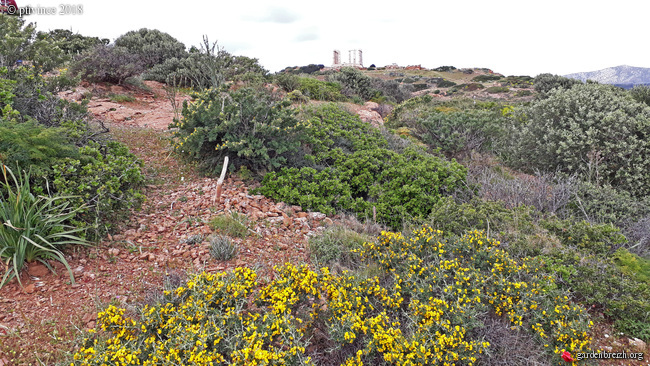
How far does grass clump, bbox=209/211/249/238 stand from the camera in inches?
142

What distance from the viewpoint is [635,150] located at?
5781 mm

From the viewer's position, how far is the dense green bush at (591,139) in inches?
225

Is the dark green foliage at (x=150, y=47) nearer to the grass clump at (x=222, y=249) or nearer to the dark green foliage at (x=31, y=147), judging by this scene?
the dark green foliage at (x=31, y=147)

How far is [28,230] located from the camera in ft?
8.83

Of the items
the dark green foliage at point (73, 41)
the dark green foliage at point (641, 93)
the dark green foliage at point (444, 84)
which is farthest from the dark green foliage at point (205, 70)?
the dark green foliage at point (444, 84)

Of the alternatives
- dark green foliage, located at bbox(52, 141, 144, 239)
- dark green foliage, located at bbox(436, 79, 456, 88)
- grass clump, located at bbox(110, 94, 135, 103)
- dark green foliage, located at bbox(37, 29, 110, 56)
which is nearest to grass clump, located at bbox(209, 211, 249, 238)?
dark green foliage, located at bbox(52, 141, 144, 239)

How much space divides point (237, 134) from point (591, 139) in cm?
594

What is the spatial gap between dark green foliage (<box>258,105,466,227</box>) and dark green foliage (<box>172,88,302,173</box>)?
39 cm

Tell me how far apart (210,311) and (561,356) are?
235 cm

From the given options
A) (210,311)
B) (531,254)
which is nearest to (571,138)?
(531,254)

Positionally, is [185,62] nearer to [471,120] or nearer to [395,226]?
[471,120]

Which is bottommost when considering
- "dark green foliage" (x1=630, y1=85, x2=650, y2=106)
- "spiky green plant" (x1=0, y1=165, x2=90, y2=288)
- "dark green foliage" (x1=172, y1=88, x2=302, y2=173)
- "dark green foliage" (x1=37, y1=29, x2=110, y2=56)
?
"spiky green plant" (x1=0, y1=165, x2=90, y2=288)

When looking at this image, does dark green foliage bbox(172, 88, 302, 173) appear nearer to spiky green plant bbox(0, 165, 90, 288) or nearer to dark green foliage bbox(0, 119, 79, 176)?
dark green foliage bbox(0, 119, 79, 176)

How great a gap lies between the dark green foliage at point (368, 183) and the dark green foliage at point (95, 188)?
5.38ft
